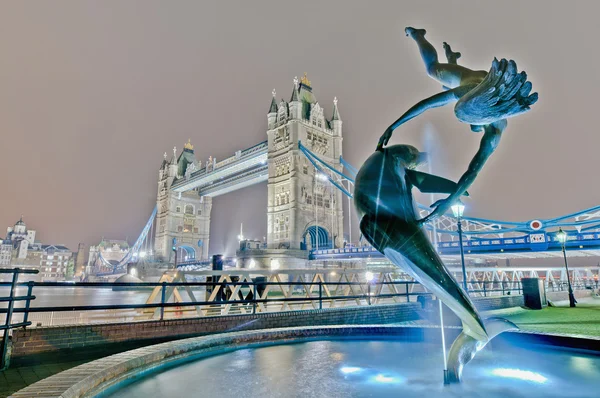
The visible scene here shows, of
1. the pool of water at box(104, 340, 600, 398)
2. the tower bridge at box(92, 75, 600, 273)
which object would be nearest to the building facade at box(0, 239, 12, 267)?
the tower bridge at box(92, 75, 600, 273)

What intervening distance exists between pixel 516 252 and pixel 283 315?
30.0m

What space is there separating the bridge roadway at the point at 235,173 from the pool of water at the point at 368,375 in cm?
5677

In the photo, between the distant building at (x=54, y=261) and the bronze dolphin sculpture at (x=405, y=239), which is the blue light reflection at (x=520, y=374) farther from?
the distant building at (x=54, y=261)

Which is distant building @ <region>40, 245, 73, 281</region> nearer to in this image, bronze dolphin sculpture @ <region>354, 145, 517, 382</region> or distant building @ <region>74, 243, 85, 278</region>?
distant building @ <region>74, 243, 85, 278</region>

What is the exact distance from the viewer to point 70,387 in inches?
115

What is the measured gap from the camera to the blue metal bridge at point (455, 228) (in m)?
30.1

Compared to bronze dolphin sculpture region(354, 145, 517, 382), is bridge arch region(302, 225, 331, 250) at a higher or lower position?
higher

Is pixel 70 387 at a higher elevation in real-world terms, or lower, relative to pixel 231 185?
lower

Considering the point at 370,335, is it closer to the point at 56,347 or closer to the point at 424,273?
the point at 424,273

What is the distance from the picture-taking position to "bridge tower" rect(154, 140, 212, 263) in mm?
82750

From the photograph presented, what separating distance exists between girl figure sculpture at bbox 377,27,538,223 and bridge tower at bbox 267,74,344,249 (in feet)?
148

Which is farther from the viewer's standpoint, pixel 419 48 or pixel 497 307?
pixel 497 307

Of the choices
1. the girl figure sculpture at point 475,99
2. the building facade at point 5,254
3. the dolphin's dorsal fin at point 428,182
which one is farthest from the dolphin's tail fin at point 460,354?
the building facade at point 5,254

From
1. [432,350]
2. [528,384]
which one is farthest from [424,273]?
[432,350]
